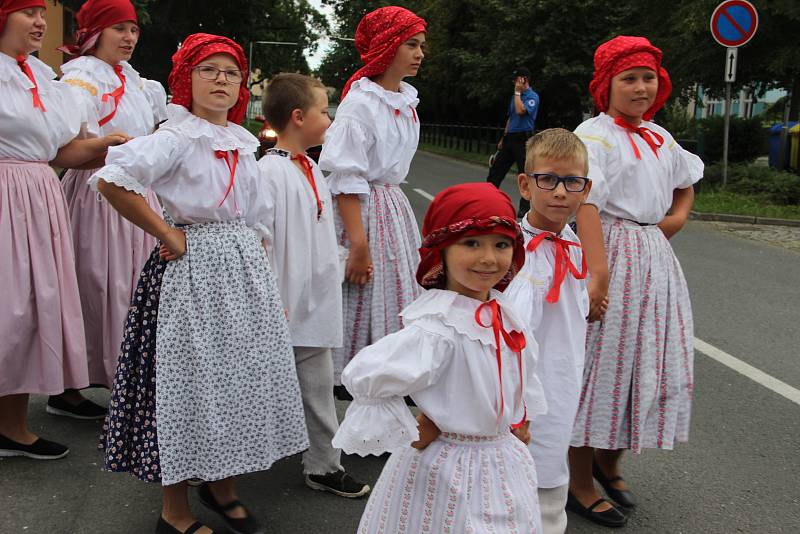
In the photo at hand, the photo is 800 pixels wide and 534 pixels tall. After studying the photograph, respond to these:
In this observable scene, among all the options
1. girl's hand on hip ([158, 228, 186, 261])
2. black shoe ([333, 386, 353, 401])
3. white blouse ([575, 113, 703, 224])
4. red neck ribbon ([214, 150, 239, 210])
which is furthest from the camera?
black shoe ([333, 386, 353, 401])

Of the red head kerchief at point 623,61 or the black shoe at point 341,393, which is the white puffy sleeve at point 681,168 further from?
the black shoe at point 341,393

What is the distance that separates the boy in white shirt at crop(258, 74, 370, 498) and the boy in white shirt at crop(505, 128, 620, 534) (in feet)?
3.19

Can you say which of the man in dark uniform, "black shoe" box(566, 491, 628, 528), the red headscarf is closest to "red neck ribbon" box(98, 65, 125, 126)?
the red headscarf

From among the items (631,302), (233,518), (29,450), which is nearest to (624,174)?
(631,302)

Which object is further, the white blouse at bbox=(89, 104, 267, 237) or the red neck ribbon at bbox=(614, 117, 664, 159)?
the red neck ribbon at bbox=(614, 117, 664, 159)

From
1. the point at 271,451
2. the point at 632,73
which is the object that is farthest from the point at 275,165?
the point at 632,73

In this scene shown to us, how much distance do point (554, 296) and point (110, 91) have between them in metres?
2.78

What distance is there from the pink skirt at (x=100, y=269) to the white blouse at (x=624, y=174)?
2146mm

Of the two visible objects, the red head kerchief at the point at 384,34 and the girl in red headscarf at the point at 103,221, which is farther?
the girl in red headscarf at the point at 103,221

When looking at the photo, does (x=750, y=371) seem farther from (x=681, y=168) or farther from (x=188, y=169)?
(x=188, y=169)

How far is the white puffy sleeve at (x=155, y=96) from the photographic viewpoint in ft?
16.5

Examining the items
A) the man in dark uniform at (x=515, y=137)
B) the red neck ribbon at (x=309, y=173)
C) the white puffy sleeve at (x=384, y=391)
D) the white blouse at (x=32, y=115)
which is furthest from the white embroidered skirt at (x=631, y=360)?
the man in dark uniform at (x=515, y=137)

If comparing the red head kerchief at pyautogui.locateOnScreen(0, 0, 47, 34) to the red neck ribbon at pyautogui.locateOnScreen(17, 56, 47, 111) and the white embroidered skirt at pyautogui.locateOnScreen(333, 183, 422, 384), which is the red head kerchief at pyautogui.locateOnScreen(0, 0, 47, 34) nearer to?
the red neck ribbon at pyautogui.locateOnScreen(17, 56, 47, 111)

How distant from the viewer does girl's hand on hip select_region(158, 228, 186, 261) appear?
321 cm
